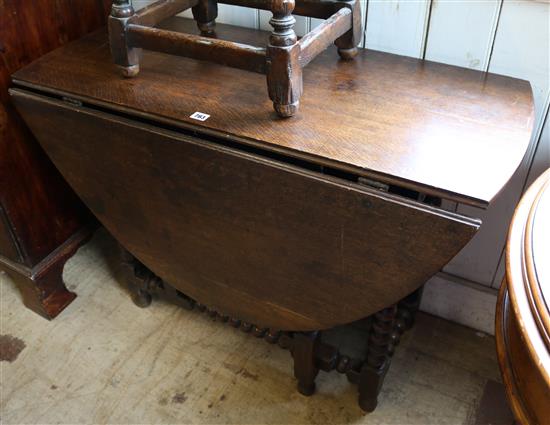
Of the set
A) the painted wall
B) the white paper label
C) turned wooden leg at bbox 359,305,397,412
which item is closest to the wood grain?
the painted wall

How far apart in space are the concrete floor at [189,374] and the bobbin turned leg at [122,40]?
2.57 ft

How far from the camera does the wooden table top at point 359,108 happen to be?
0.88 m

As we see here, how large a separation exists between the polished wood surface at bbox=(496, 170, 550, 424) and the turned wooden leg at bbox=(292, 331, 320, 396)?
59 centimetres

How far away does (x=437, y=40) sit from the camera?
1.21m

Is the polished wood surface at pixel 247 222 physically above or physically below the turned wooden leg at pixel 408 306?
above

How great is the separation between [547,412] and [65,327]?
1.36 m

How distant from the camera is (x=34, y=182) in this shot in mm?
1443

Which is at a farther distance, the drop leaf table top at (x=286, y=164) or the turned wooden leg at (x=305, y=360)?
the turned wooden leg at (x=305, y=360)

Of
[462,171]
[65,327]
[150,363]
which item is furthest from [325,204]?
[65,327]

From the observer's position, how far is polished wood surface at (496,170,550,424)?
0.59 metres

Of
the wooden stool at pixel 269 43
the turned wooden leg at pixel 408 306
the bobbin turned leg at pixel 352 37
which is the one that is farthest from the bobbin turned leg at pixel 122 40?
the turned wooden leg at pixel 408 306

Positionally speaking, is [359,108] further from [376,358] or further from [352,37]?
[376,358]

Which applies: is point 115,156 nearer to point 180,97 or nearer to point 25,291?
point 180,97

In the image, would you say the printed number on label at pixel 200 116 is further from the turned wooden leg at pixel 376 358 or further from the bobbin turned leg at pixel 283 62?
the turned wooden leg at pixel 376 358
